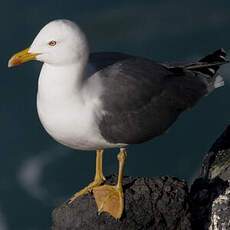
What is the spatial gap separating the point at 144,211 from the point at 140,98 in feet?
2.80

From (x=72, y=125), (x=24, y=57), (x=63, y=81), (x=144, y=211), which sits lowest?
(x=144, y=211)

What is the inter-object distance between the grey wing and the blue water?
2871 millimetres

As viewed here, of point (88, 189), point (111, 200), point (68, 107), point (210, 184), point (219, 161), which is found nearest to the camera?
point (68, 107)

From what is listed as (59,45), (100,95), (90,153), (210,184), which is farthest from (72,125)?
(90,153)

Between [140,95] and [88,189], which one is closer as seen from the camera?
[140,95]

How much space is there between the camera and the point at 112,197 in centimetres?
683

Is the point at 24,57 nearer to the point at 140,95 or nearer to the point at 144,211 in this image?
the point at 140,95

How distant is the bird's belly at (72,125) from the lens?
6269 mm

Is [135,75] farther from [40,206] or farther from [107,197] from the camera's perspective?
[40,206]

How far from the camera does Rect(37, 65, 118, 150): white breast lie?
20.6 feet

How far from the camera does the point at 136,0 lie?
41.7ft

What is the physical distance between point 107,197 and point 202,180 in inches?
41.4

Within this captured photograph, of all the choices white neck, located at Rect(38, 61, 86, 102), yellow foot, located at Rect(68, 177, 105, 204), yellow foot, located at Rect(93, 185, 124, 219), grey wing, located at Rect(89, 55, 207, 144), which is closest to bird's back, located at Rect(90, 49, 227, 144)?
grey wing, located at Rect(89, 55, 207, 144)

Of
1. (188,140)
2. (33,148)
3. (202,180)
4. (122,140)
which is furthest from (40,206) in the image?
(122,140)
